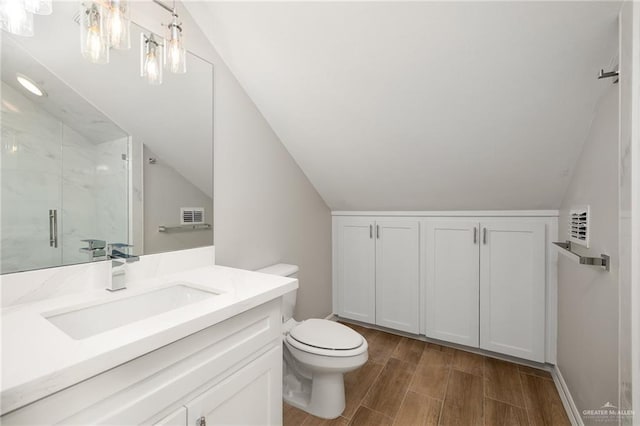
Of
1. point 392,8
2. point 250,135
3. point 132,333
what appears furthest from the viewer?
point 250,135

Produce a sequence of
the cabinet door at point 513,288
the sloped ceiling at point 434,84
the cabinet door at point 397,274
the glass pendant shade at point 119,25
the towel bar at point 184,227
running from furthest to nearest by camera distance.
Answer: the cabinet door at point 397,274 → the cabinet door at point 513,288 → the towel bar at point 184,227 → the sloped ceiling at point 434,84 → the glass pendant shade at point 119,25

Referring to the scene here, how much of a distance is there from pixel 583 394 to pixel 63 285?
2.29m

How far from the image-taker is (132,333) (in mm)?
708

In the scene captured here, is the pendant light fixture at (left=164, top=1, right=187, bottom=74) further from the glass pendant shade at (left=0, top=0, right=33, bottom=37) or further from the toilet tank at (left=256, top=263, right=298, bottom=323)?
the toilet tank at (left=256, top=263, right=298, bottom=323)

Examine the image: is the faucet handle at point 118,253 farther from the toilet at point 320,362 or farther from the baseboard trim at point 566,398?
the baseboard trim at point 566,398

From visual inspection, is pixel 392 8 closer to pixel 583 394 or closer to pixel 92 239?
pixel 92 239

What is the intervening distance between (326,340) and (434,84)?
1428 mm

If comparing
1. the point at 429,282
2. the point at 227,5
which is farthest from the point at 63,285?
the point at 429,282

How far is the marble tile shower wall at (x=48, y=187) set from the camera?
93 cm

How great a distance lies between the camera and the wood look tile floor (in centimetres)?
157

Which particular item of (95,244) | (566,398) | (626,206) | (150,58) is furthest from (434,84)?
(566,398)

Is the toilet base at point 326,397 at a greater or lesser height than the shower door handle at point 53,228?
lesser

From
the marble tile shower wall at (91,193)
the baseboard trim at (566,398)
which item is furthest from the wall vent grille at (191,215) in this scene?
the baseboard trim at (566,398)

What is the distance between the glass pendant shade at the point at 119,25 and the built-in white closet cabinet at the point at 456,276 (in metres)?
2.04
